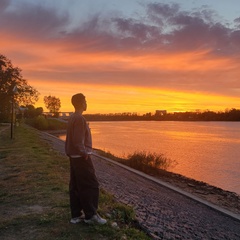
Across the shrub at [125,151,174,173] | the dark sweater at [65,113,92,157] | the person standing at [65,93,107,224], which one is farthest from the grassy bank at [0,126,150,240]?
the shrub at [125,151,174,173]

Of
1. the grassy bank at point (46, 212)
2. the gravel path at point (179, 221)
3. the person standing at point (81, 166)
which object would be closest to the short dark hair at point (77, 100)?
the person standing at point (81, 166)

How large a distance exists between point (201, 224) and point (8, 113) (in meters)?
41.5

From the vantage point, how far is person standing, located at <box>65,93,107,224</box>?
5.22 meters

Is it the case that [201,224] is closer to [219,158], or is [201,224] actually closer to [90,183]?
[90,183]

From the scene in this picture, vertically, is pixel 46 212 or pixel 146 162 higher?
pixel 46 212

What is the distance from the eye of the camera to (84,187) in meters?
5.38

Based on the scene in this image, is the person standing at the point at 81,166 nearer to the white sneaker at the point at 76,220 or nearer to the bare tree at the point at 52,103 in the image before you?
the white sneaker at the point at 76,220

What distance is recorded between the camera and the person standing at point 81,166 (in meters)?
5.22

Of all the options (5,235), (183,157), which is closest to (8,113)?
(183,157)

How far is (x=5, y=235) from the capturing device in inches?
204

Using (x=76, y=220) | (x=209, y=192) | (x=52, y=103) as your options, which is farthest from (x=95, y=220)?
(x=52, y=103)

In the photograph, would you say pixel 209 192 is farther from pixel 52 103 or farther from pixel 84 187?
pixel 52 103

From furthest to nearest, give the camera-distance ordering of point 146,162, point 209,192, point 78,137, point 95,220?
1. point 146,162
2. point 209,192
3. point 95,220
4. point 78,137

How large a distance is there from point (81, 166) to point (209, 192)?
39.9 ft
